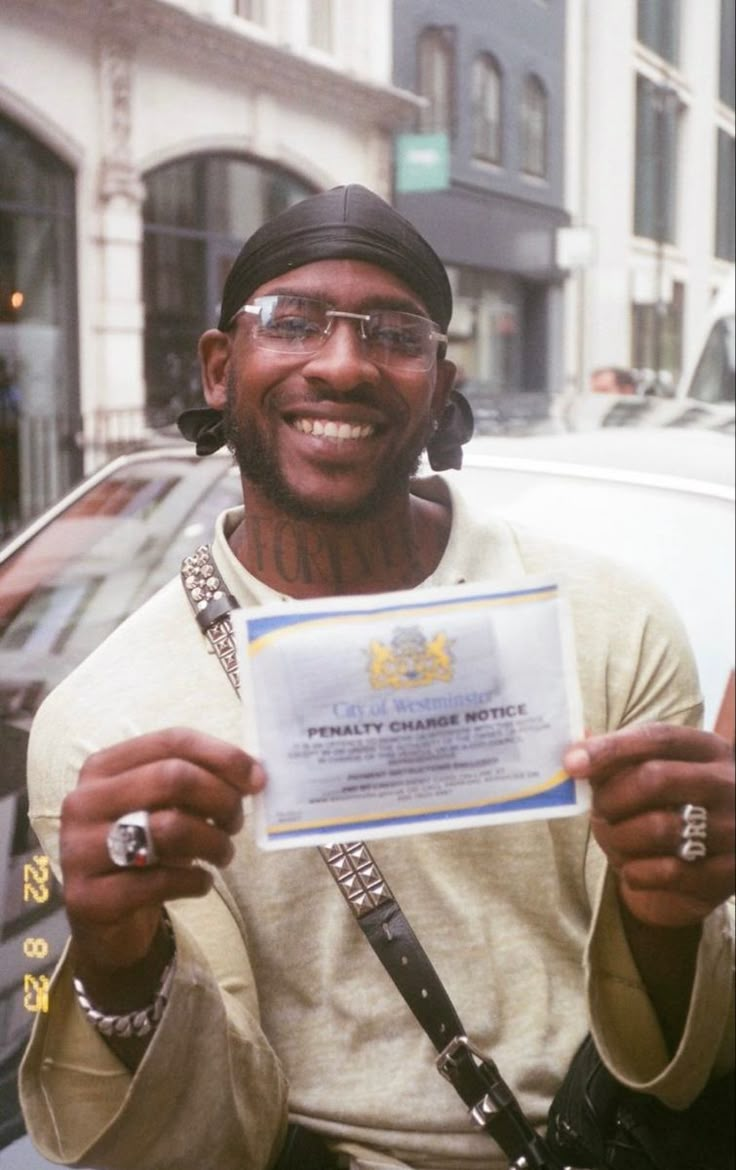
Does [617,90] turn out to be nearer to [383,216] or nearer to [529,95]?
[529,95]

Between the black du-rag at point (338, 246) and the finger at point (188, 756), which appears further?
the black du-rag at point (338, 246)

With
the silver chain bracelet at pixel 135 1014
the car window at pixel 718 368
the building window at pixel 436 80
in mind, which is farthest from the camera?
the car window at pixel 718 368

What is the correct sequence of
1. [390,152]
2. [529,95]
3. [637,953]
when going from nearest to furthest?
[637,953] < [390,152] < [529,95]

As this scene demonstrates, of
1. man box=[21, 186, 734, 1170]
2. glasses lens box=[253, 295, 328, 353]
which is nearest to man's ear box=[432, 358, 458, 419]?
man box=[21, 186, 734, 1170]

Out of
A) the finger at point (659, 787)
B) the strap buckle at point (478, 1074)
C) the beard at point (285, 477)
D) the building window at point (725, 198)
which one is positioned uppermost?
the building window at point (725, 198)

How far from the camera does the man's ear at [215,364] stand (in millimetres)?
1181

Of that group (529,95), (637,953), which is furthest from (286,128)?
(637,953)

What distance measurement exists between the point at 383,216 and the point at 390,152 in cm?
31

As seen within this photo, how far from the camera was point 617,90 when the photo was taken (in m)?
1.66

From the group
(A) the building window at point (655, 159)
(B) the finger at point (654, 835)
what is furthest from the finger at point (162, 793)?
(A) the building window at point (655, 159)

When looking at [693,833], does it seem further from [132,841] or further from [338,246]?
[338,246]

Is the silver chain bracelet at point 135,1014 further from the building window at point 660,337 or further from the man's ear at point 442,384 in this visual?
the building window at point 660,337

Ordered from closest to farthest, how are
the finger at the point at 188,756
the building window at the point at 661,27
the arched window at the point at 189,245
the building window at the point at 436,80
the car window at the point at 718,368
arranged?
the finger at the point at 188,756 < the arched window at the point at 189,245 < the building window at the point at 436,80 < the building window at the point at 661,27 < the car window at the point at 718,368

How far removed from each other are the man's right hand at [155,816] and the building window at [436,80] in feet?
2.72
